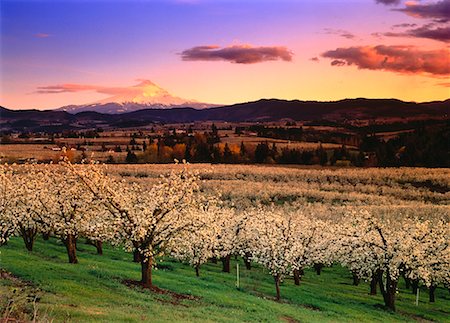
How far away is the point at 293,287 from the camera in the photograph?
5512 cm

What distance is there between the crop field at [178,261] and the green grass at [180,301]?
0.14m

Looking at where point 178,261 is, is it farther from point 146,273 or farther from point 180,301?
point 180,301

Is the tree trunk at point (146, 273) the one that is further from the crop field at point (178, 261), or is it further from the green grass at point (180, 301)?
the green grass at point (180, 301)

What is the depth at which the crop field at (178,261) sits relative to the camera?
108 ft

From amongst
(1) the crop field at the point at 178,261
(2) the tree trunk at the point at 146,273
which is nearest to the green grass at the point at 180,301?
(1) the crop field at the point at 178,261

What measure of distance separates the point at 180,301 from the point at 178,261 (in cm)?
3056

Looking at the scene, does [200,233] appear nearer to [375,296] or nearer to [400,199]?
[375,296]

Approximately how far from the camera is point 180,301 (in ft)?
119

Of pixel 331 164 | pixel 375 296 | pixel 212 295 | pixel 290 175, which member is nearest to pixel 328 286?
pixel 375 296

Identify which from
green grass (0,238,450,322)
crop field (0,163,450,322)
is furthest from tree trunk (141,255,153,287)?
green grass (0,238,450,322)

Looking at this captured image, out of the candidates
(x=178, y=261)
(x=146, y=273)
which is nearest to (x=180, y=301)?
(x=146, y=273)

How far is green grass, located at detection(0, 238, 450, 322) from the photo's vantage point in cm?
2964

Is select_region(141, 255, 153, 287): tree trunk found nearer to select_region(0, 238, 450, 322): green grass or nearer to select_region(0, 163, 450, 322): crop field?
select_region(0, 163, 450, 322): crop field

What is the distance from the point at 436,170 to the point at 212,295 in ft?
474
